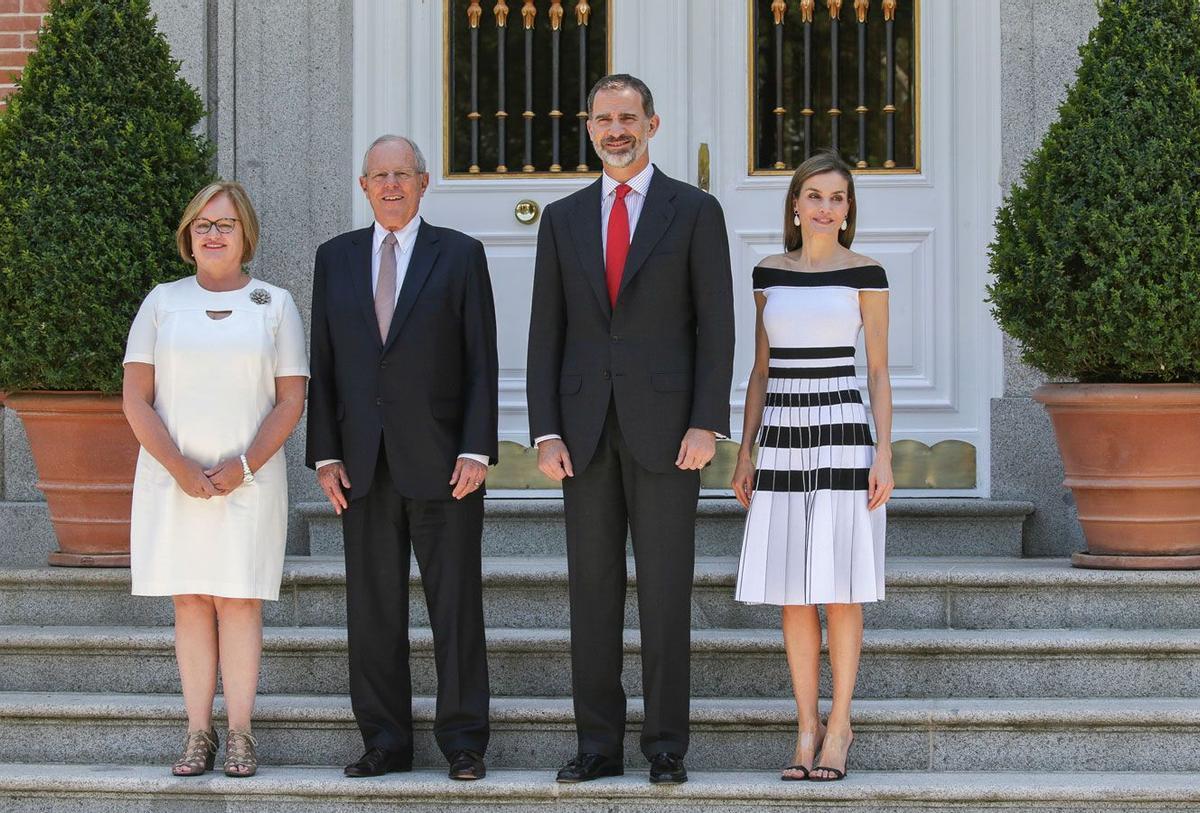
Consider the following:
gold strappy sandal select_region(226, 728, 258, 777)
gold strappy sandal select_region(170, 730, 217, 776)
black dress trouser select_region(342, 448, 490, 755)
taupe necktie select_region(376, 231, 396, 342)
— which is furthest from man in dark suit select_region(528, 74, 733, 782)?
gold strappy sandal select_region(170, 730, 217, 776)

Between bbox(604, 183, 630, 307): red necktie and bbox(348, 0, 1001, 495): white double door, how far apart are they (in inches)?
68.0

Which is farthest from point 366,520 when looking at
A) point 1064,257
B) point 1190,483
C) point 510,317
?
point 1190,483

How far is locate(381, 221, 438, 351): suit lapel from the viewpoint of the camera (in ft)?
14.1

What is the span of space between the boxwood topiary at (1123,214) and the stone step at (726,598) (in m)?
0.67

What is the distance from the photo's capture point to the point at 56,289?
4871mm

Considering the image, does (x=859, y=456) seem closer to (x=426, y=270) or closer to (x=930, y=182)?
(x=426, y=270)

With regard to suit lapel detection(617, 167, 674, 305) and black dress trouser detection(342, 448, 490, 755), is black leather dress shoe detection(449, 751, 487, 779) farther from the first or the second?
suit lapel detection(617, 167, 674, 305)

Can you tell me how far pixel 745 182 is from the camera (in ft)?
19.4

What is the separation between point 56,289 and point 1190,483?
11.7ft

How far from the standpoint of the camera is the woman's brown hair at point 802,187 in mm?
4242

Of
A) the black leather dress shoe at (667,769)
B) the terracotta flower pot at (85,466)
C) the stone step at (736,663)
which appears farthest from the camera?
the terracotta flower pot at (85,466)

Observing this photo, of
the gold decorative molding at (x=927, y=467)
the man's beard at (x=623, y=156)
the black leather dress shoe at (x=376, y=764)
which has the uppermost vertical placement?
the man's beard at (x=623, y=156)

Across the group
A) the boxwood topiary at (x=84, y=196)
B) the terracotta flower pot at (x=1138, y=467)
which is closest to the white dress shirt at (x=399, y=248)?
the boxwood topiary at (x=84, y=196)

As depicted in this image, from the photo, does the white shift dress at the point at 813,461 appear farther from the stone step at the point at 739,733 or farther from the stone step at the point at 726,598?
the stone step at the point at 726,598
